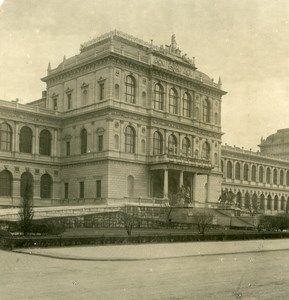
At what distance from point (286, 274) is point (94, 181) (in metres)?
38.5

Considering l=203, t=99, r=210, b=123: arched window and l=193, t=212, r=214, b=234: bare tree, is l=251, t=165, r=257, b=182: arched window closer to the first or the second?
l=203, t=99, r=210, b=123: arched window

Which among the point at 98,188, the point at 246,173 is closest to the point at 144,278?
the point at 98,188

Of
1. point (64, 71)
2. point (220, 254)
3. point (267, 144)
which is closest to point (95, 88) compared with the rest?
point (64, 71)

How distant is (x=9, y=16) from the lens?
2112 cm

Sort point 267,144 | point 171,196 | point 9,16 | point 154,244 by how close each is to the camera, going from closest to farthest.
Answer: point 9,16 < point 154,244 < point 171,196 < point 267,144

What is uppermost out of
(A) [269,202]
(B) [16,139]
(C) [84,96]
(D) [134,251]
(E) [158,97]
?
(E) [158,97]

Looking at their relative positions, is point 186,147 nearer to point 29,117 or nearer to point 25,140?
point 29,117

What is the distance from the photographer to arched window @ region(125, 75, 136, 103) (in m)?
55.3

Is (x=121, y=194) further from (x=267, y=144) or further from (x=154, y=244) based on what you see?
(x=267, y=144)

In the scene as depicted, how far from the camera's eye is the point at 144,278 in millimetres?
14992

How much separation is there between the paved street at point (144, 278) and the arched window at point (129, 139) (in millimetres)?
34637

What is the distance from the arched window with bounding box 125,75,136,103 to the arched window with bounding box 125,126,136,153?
9.72 ft

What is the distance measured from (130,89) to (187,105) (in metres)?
9.28

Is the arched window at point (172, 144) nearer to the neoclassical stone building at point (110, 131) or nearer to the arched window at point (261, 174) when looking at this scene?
the neoclassical stone building at point (110, 131)
